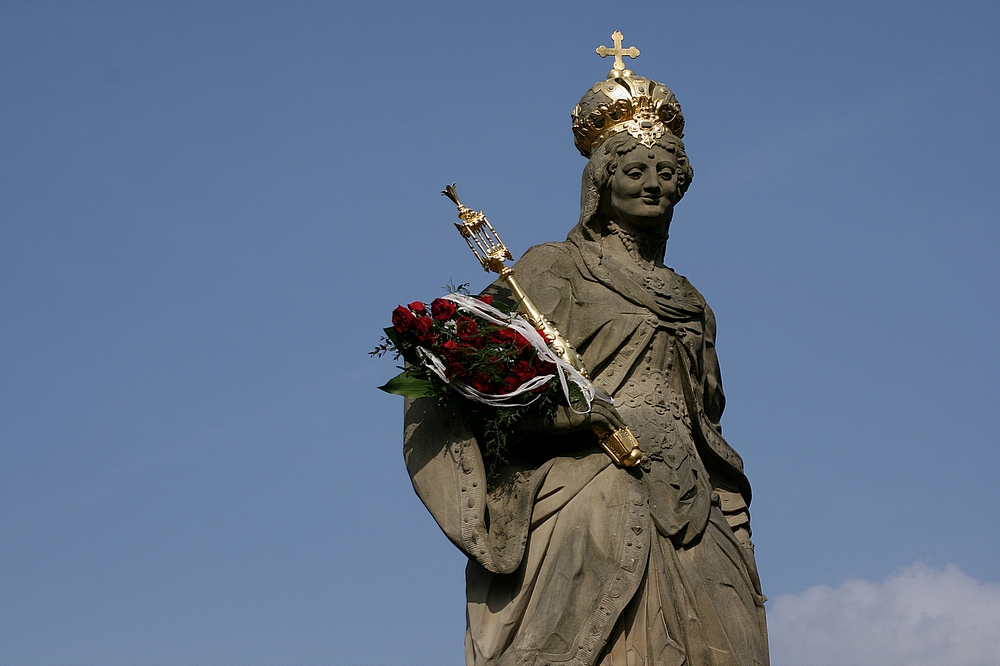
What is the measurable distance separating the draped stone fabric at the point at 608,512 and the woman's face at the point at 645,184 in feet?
1.26

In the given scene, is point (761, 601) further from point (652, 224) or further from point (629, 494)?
point (652, 224)

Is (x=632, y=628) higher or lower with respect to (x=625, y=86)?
lower

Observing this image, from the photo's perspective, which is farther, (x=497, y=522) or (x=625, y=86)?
(x=625, y=86)

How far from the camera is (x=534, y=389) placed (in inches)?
459

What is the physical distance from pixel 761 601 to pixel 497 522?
1.86m

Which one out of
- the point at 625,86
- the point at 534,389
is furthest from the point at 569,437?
the point at 625,86

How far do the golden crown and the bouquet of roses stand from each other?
176 centimetres

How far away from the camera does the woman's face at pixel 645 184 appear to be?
1255 cm

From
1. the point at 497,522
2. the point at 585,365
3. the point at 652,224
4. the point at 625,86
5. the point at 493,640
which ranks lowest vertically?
the point at 493,640

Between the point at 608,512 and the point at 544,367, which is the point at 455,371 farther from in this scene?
the point at 608,512

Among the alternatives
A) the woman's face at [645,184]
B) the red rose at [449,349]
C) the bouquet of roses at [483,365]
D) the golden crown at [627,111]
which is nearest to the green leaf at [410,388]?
the bouquet of roses at [483,365]

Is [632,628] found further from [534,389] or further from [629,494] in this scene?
[534,389]

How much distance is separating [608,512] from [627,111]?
293 cm

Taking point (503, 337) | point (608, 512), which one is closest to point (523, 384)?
point (503, 337)
